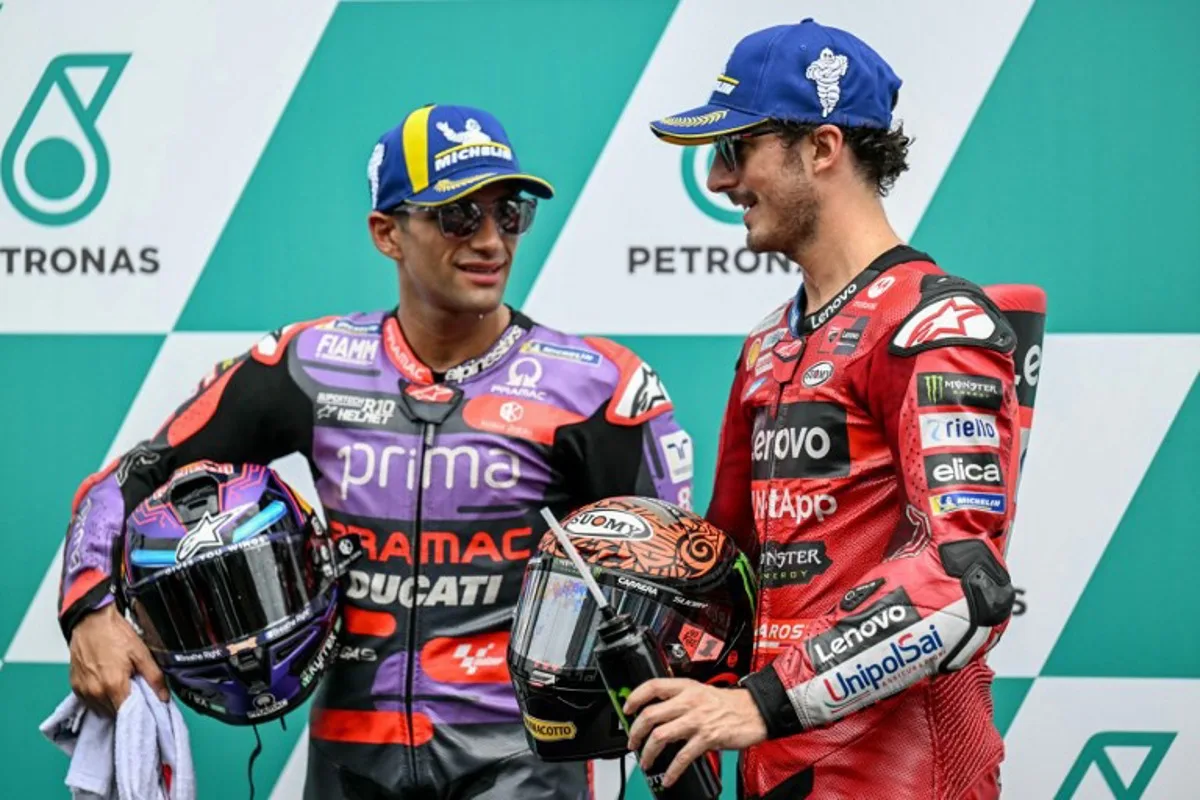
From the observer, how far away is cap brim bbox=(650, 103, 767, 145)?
7.50 ft

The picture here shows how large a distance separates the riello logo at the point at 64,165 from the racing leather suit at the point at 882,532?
1.88 meters

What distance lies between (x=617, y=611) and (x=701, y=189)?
5.43 feet

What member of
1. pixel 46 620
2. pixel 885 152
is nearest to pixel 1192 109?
pixel 885 152

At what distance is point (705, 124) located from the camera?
2.31 m

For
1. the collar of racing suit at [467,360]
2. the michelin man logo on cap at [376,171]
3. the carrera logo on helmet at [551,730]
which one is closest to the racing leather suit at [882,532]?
the carrera logo on helmet at [551,730]

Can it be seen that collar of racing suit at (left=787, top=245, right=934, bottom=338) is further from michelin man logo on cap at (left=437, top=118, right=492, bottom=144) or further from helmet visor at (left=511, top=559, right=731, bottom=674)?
michelin man logo on cap at (left=437, top=118, right=492, bottom=144)

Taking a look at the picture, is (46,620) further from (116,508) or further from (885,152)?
(885,152)

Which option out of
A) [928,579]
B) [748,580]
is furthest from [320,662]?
[928,579]

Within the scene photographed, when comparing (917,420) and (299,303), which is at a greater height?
(299,303)

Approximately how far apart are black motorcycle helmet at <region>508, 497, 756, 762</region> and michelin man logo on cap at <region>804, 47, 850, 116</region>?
0.62 meters

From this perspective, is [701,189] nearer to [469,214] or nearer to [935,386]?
[469,214]

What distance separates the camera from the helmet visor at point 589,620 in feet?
7.36

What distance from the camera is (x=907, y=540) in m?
2.08

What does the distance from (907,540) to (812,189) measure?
52 centimetres
